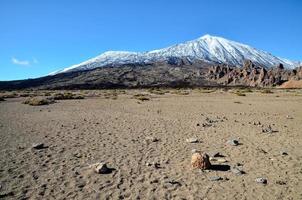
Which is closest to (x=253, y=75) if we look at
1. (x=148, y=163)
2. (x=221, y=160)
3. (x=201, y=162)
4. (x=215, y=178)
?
(x=221, y=160)

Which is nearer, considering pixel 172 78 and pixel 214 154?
pixel 214 154

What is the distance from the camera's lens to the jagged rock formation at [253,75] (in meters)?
138

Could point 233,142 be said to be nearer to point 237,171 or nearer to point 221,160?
point 221,160

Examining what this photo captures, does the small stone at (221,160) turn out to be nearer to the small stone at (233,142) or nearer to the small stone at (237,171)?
the small stone at (237,171)

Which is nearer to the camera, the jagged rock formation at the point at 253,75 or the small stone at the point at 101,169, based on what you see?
the small stone at the point at 101,169

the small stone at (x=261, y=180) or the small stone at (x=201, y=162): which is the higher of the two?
the small stone at (x=201, y=162)

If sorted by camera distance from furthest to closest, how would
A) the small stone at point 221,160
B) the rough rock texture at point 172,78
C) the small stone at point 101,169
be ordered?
the rough rock texture at point 172,78, the small stone at point 221,160, the small stone at point 101,169

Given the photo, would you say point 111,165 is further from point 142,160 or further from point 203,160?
point 203,160

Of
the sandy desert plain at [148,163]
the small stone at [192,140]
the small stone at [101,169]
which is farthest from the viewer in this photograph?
the small stone at [192,140]

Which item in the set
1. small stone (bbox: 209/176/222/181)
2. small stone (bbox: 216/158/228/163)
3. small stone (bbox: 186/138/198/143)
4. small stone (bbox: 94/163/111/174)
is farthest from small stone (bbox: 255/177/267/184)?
small stone (bbox: 186/138/198/143)

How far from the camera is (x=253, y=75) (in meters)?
155

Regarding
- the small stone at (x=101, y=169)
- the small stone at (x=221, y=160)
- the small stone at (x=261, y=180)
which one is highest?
the small stone at (x=101, y=169)

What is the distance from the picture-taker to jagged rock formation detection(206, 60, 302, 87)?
451ft

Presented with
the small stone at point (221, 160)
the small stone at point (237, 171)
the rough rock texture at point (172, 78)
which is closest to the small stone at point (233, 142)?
the small stone at point (221, 160)
